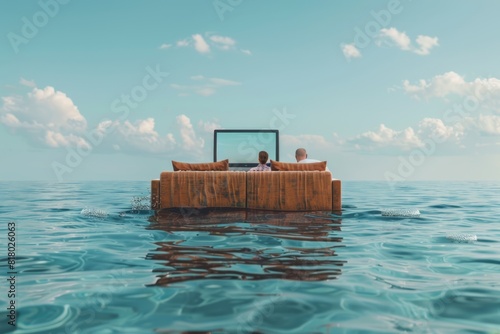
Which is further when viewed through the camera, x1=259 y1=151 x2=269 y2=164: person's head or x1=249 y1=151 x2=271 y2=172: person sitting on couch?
x1=259 y1=151 x2=269 y2=164: person's head

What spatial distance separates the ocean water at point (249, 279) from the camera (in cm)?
228

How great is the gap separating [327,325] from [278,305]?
13.3 inches

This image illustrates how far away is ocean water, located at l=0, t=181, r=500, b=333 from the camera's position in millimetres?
2275

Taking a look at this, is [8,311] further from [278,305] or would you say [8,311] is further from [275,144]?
[275,144]

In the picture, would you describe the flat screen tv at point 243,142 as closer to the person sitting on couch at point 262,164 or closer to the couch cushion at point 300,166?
the person sitting on couch at point 262,164

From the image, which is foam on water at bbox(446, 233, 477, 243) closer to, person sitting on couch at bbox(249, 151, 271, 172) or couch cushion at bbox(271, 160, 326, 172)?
couch cushion at bbox(271, 160, 326, 172)

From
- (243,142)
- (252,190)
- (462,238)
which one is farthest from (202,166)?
(462,238)

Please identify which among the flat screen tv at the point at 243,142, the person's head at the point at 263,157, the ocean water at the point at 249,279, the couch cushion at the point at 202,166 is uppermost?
the flat screen tv at the point at 243,142

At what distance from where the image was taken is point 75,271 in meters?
3.40

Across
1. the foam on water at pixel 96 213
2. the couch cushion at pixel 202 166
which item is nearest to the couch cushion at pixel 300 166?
the couch cushion at pixel 202 166

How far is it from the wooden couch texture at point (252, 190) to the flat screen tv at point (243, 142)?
1.54 m

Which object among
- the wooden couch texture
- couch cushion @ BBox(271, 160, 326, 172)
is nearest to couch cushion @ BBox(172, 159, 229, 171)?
the wooden couch texture

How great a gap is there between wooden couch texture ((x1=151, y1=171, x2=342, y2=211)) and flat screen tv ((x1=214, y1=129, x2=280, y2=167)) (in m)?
1.54

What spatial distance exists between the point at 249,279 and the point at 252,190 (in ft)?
15.2
